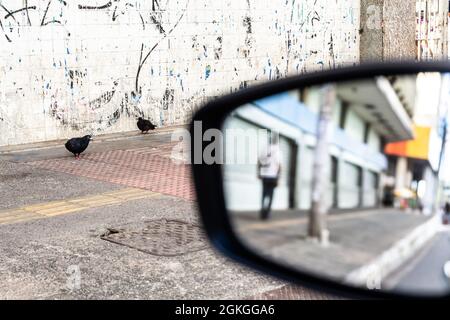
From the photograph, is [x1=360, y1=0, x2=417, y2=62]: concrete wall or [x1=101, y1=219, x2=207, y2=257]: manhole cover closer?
[x1=101, y1=219, x2=207, y2=257]: manhole cover

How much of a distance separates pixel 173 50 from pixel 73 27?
80.4 inches

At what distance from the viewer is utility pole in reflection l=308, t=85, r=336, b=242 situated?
4.09ft

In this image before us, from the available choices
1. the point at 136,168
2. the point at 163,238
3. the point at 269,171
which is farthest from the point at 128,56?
the point at 269,171

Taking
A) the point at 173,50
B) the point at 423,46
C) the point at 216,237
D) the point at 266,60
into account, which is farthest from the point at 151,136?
the point at 216,237

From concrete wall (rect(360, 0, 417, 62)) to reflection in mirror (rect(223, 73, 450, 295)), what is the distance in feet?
46.3

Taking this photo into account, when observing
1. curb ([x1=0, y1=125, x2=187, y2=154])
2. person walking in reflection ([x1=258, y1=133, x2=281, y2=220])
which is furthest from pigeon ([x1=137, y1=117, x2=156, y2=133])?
person walking in reflection ([x1=258, y1=133, x2=281, y2=220])

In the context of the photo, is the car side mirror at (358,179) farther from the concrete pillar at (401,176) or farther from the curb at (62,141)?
the curb at (62,141)

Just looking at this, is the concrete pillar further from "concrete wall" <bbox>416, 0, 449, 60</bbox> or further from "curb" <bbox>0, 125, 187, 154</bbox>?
"concrete wall" <bbox>416, 0, 449, 60</bbox>

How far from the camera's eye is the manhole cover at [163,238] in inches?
201

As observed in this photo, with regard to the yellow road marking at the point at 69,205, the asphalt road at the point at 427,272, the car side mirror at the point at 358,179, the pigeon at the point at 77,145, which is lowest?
the yellow road marking at the point at 69,205

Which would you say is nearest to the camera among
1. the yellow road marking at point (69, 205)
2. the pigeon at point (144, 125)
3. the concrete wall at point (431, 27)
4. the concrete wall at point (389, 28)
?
the yellow road marking at point (69, 205)

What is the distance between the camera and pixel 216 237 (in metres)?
1.42

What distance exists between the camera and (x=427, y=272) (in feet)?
3.97

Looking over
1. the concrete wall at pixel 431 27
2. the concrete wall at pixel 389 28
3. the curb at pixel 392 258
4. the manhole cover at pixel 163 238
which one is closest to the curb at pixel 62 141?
the manhole cover at pixel 163 238
